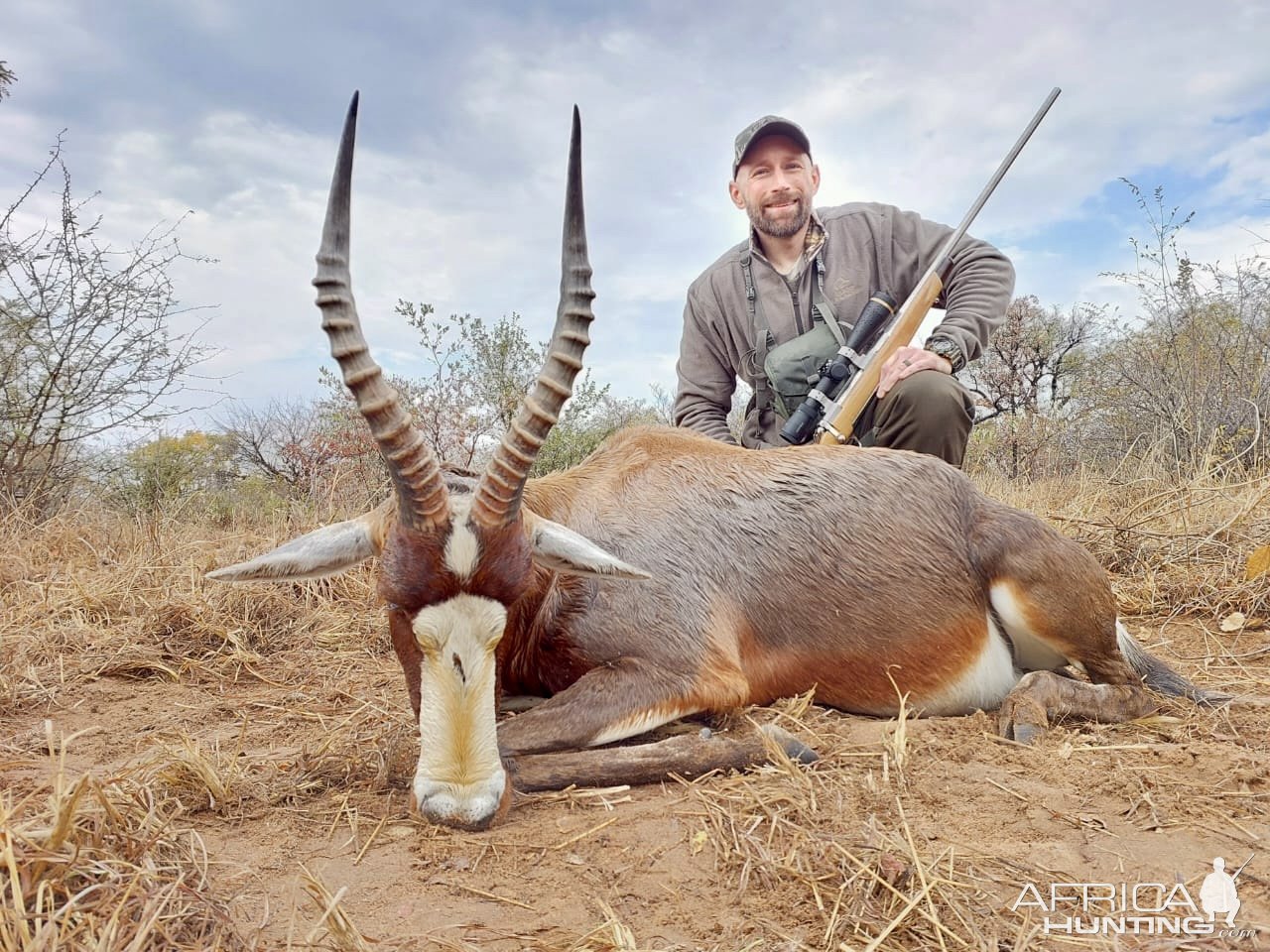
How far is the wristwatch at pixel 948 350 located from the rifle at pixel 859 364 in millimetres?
195

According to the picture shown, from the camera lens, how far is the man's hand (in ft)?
18.3

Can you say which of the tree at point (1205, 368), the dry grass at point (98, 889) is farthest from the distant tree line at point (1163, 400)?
the dry grass at point (98, 889)

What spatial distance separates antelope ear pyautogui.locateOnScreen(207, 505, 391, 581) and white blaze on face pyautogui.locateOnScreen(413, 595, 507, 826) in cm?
65

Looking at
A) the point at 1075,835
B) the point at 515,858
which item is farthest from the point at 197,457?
the point at 1075,835

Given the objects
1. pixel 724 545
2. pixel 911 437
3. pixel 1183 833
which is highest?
pixel 911 437

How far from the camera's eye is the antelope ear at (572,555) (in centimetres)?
317

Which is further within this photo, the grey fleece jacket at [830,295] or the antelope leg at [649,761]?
the grey fleece jacket at [830,295]

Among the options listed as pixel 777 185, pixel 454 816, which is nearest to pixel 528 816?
pixel 454 816

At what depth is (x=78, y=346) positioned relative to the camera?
9078 mm

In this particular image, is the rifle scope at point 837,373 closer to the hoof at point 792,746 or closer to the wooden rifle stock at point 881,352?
the wooden rifle stock at point 881,352

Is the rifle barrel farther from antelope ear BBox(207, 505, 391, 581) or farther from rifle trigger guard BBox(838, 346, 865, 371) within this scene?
antelope ear BBox(207, 505, 391, 581)

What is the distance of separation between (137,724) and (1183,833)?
407 centimetres

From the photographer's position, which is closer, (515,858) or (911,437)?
(515,858)

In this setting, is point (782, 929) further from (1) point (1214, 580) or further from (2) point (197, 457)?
(2) point (197, 457)
